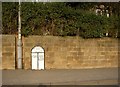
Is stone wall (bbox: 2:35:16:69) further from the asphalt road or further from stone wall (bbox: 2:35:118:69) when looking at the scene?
the asphalt road

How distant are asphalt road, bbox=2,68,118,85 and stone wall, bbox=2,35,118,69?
25.3 inches

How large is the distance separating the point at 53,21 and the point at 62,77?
148 inches

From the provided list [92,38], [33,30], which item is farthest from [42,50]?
[92,38]

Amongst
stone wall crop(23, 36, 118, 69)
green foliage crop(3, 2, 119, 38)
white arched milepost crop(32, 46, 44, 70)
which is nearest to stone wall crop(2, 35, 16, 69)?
stone wall crop(23, 36, 118, 69)

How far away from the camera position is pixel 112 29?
16078 mm

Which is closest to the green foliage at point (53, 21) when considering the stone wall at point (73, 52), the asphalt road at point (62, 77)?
the stone wall at point (73, 52)

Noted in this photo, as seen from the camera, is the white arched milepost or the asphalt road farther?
the white arched milepost

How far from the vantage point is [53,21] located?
15.6 metres

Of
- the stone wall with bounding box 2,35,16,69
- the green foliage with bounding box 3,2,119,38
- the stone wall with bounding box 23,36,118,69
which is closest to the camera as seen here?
the stone wall with bounding box 2,35,16,69

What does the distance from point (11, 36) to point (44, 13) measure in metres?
1.86

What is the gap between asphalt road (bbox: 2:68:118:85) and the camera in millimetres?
11569

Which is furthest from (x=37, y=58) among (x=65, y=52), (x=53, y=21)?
(x=53, y=21)

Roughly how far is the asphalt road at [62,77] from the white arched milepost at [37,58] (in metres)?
0.58

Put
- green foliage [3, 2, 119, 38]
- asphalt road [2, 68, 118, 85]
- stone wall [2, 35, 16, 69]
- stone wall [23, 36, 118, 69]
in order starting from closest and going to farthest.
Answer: asphalt road [2, 68, 118, 85] < stone wall [2, 35, 16, 69] < stone wall [23, 36, 118, 69] < green foliage [3, 2, 119, 38]
